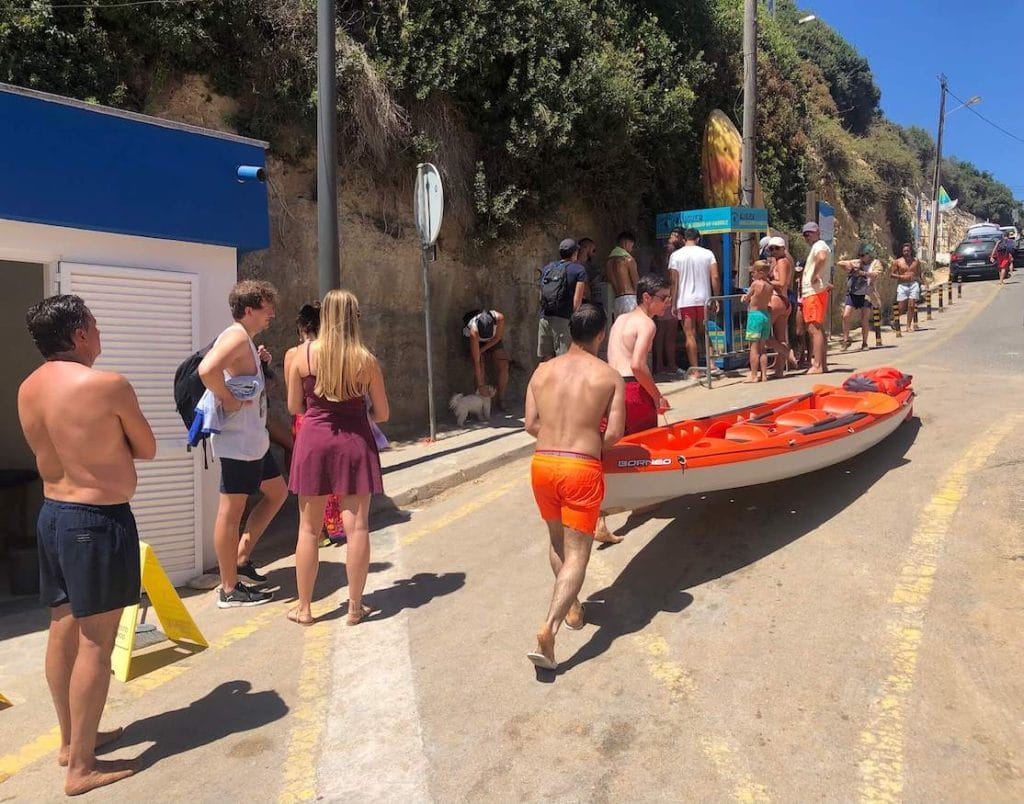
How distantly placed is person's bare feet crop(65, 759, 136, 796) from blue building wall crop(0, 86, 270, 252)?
130 inches

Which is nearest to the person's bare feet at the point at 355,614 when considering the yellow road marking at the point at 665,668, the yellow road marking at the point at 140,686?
the yellow road marking at the point at 140,686

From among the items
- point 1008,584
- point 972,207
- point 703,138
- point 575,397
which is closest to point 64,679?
point 575,397

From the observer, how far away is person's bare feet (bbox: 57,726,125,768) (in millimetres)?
3453

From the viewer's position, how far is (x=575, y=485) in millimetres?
4000

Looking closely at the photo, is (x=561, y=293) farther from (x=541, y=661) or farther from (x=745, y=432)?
(x=541, y=661)

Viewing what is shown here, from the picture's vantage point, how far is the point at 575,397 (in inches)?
159

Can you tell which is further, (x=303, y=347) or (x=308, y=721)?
(x=303, y=347)

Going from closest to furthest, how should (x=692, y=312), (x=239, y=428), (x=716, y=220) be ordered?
(x=239, y=428), (x=692, y=312), (x=716, y=220)

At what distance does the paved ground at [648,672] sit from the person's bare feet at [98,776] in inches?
2.0

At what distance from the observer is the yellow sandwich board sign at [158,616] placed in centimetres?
420

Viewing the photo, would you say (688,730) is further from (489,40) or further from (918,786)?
(489,40)

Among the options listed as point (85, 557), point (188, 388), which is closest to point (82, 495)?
point (85, 557)

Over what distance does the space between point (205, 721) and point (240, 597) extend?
1.46 meters

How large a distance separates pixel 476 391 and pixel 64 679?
23.1 ft
